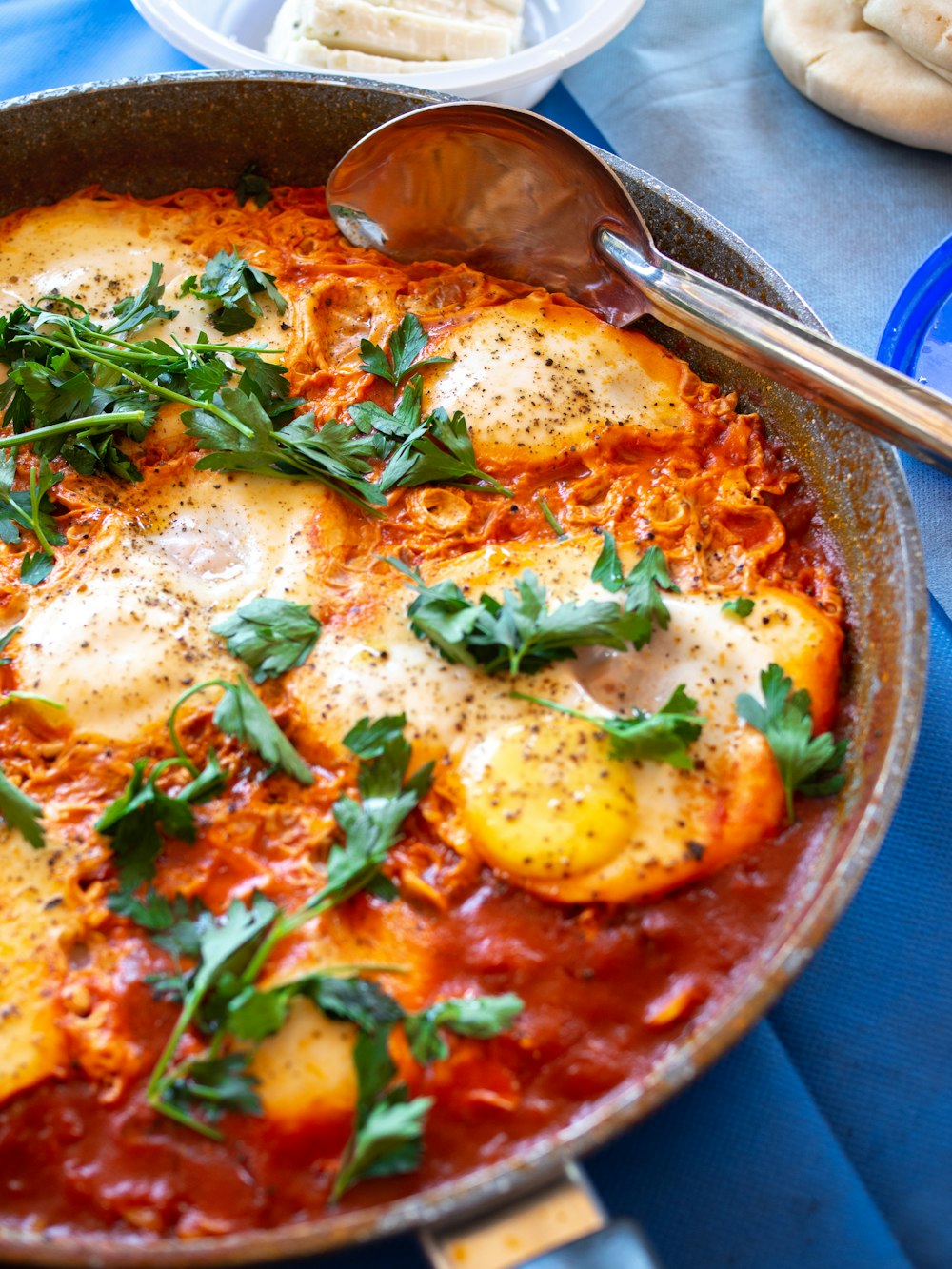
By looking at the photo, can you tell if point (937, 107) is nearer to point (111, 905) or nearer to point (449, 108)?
point (449, 108)

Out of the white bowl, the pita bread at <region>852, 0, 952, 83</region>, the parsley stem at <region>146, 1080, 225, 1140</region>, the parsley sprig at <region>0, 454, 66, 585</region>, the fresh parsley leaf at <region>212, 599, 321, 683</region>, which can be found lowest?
the parsley stem at <region>146, 1080, 225, 1140</region>

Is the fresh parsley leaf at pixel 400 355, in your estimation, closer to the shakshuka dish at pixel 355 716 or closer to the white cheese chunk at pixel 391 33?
the shakshuka dish at pixel 355 716

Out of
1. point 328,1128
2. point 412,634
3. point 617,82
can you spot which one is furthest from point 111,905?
point 617,82

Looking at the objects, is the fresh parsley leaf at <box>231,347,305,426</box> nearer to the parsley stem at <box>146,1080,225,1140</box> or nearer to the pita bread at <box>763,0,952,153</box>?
the parsley stem at <box>146,1080,225,1140</box>

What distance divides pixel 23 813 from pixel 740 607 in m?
1.53

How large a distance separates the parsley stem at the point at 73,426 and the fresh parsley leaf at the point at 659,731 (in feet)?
4.04

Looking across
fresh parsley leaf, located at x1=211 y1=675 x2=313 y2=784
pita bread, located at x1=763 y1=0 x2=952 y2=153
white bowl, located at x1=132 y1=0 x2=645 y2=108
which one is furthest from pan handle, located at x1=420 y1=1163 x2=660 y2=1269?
pita bread, located at x1=763 y1=0 x2=952 y2=153

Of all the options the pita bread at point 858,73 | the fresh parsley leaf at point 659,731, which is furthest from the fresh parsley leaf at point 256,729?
the pita bread at point 858,73

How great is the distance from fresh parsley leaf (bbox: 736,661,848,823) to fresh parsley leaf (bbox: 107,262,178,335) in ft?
Answer: 5.90

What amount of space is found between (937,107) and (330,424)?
7.95 feet

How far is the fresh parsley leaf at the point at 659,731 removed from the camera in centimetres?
229

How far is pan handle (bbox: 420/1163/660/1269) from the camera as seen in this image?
1.74 m

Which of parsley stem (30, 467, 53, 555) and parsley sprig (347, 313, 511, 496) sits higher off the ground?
parsley sprig (347, 313, 511, 496)

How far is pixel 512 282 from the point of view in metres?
3.25
